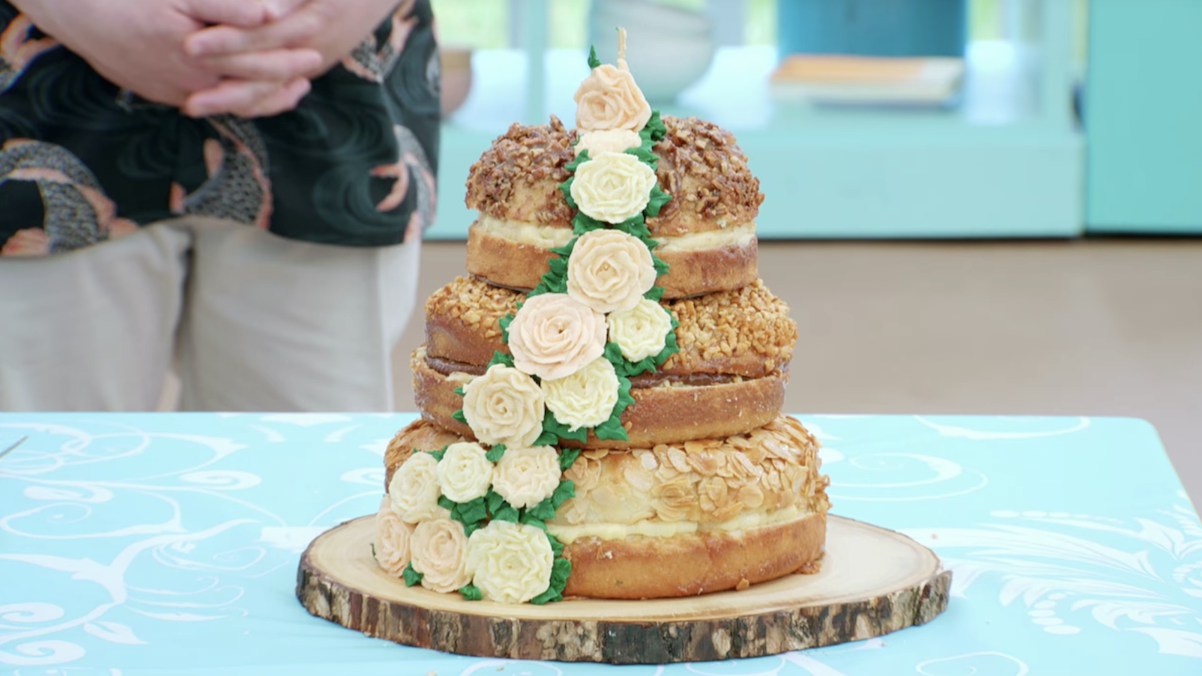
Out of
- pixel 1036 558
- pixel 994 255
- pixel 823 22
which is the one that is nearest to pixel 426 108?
pixel 1036 558

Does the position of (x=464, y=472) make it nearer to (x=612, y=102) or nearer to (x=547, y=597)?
(x=547, y=597)

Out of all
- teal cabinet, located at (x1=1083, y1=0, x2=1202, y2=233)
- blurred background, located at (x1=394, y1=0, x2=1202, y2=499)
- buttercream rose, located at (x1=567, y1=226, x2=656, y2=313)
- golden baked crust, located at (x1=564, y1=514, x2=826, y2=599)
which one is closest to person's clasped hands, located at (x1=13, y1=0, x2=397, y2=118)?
buttercream rose, located at (x1=567, y1=226, x2=656, y2=313)

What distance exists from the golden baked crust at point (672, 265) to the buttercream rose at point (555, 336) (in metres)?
0.04

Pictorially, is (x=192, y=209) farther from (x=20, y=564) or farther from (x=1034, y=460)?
(x=1034, y=460)

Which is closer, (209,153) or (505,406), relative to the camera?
(505,406)

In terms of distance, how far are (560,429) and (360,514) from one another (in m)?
0.31

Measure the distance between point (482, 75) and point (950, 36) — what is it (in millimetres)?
1459

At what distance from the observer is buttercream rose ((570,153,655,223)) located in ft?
3.05

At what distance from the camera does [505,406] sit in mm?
922

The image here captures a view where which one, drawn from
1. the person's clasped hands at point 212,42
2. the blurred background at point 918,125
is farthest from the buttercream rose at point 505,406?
the blurred background at point 918,125

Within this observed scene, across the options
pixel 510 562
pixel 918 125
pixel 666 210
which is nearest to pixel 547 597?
pixel 510 562

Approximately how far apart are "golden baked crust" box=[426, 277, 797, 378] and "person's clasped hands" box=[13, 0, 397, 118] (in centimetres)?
56

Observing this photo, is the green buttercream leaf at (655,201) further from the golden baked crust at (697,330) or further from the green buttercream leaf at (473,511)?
the green buttercream leaf at (473,511)

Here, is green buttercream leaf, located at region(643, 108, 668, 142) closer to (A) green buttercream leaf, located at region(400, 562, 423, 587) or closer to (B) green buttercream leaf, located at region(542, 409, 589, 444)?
(B) green buttercream leaf, located at region(542, 409, 589, 444)
